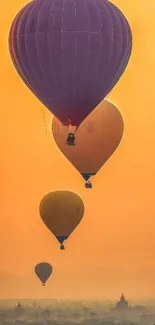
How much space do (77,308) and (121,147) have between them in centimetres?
105

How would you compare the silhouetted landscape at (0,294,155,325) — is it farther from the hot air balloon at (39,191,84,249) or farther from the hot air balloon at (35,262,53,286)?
the hot air balloon at (39,191,84,249)

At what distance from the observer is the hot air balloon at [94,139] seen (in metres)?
4.95

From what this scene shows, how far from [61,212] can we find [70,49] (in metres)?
1.25

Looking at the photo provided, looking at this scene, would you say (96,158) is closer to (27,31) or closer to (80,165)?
(80,165)

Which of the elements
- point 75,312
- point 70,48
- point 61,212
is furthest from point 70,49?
point 75,312

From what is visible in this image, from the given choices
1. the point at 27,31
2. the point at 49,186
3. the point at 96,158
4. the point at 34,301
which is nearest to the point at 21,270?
the point at 34,301

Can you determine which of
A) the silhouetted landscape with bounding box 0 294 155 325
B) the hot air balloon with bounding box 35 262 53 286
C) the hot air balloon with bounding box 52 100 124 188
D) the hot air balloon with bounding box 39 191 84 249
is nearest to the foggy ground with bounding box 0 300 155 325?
the silhouetted landscape with bounding box 0 294 155 325

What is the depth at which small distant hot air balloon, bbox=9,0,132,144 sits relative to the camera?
418 cm

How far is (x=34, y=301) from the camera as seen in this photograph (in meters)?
5.25

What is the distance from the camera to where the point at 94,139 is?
497cm

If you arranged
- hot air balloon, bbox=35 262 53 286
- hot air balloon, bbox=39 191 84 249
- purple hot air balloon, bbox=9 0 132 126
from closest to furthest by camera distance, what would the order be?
purple hot air balloon, bbox=9 0 132 126, hot air balloon, bbox=39 191 84 249, hot air balloon, bbox=35 262 53 286

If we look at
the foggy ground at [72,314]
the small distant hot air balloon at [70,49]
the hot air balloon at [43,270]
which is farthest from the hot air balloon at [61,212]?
the small distant hot air balloon at [70,49]

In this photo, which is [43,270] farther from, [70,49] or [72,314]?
[70,49]

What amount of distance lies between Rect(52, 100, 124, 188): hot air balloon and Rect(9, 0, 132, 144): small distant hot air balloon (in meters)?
0.57
